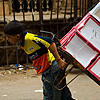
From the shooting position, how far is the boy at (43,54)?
2854 millimetres

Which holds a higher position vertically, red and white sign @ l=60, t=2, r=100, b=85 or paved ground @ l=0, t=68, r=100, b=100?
red and white sign @ l=60, t=2, r=100, b=85

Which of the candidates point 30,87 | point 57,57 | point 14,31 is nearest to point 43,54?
point 57,57

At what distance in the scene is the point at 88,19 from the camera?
101 inches

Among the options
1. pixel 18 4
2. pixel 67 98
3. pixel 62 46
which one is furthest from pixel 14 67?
pixel 62 46

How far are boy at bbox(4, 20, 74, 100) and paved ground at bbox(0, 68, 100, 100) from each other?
4.38 ft

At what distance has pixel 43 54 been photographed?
2.99m

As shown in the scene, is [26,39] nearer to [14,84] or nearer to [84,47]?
[84,47]

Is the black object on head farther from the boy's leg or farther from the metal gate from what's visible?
the metal gate

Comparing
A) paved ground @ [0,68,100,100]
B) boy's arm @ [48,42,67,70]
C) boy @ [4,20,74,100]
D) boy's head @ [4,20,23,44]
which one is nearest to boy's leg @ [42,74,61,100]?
boy @ [4,20,74,100]

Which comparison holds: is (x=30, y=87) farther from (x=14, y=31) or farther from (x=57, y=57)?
(x=14, y=31)

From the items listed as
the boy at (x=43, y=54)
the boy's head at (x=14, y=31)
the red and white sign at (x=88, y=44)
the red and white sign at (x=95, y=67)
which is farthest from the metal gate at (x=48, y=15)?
the red and white sign at (x=95, y=67)

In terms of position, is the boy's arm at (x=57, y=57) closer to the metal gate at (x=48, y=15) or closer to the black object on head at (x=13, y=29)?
the black object on head at (x=13, y=29)

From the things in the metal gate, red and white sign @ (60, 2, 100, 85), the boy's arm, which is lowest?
the metal gate

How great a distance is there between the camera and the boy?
2.85 m
